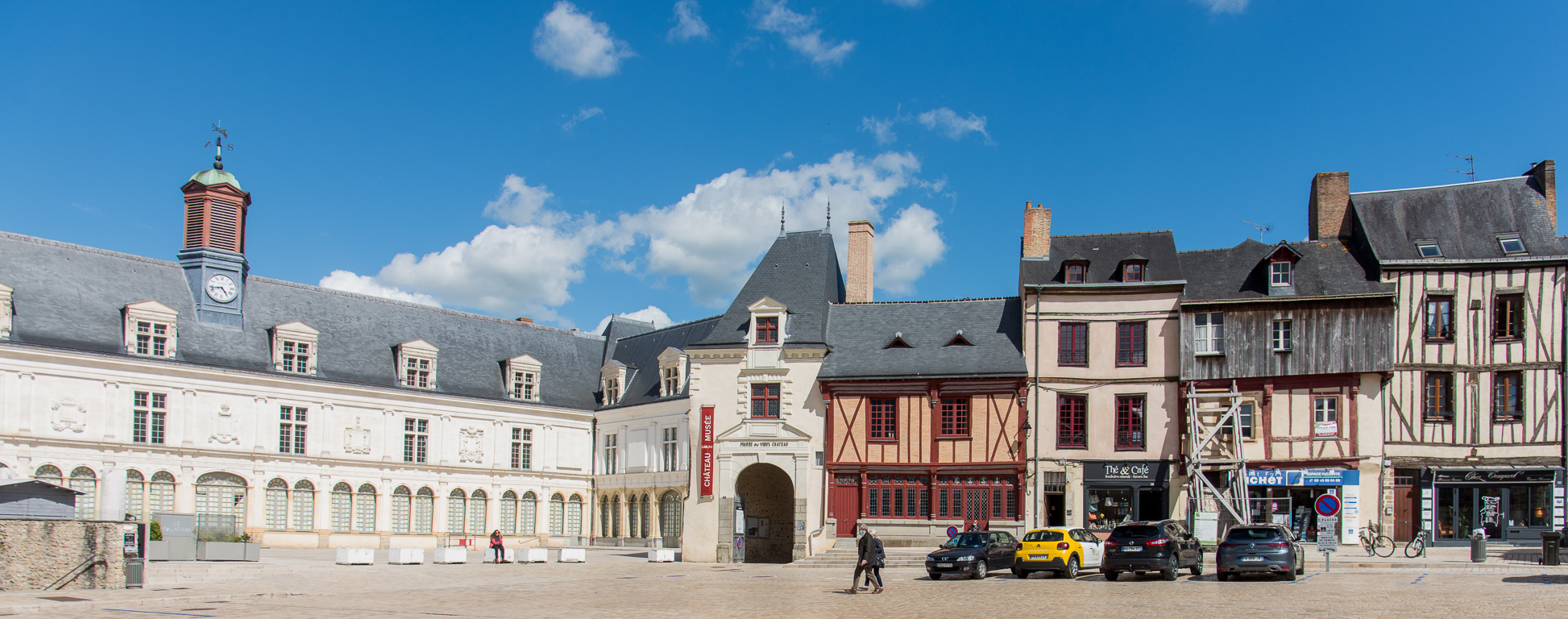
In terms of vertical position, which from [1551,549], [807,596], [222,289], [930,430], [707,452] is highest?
[222,289]

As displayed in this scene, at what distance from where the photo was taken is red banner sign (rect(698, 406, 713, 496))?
38625mm

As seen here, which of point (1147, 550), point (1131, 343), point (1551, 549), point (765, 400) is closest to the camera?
point (1147, 550)

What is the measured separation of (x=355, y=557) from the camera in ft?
105

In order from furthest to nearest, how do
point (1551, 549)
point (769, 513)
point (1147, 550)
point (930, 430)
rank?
point (769, 513), point (930, 430), point (1551, 549), point (1147, 550)

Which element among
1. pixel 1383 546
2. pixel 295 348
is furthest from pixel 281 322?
pixel 1383 546

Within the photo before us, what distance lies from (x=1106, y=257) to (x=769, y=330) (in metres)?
10.6

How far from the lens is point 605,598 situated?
21.5m

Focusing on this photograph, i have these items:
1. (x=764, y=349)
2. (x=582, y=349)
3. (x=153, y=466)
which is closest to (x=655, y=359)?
(x=582, y=349)

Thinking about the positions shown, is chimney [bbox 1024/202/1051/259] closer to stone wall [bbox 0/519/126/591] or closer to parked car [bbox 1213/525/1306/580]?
parked car [bbox 1213/525/1306/580]

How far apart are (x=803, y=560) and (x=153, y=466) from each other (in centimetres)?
2034

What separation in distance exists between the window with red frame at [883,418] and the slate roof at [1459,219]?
14501 millimetres

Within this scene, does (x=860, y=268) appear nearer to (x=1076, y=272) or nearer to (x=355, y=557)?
(x=1076, y=272)

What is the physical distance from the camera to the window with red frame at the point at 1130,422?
3572 cm

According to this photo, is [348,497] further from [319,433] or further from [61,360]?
[61,360]
